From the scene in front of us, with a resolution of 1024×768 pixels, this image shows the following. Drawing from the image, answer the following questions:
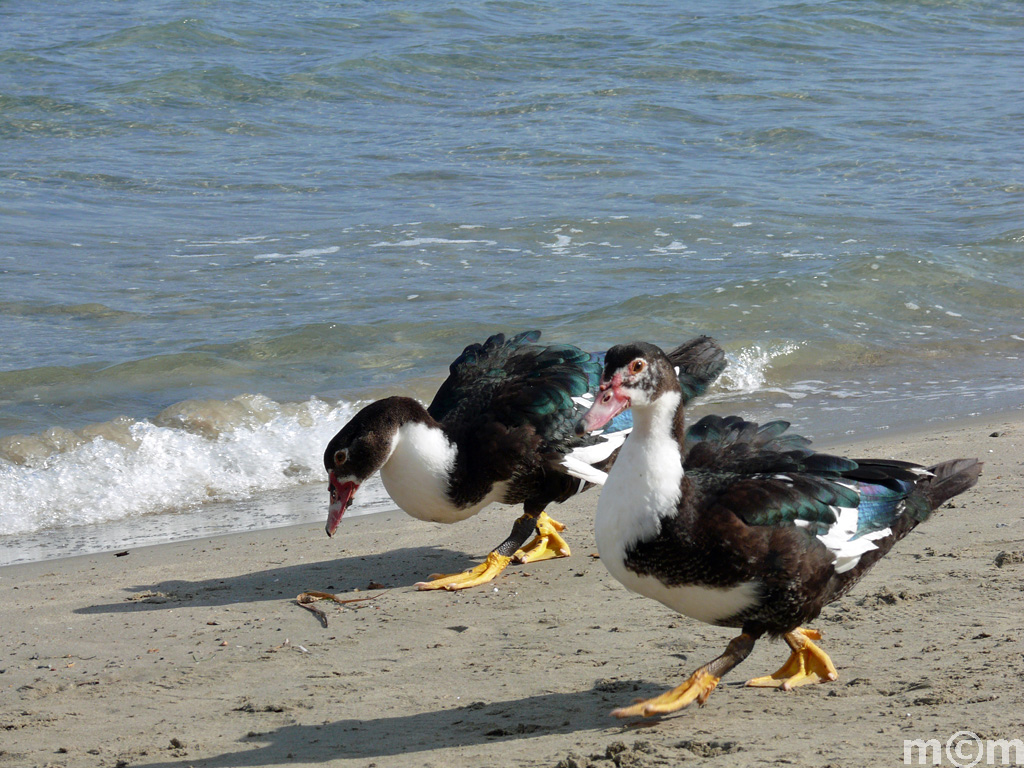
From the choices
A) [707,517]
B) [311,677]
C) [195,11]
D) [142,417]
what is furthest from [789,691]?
[195,11]

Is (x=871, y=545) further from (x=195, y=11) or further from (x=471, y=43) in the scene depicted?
(x=195, y=11)

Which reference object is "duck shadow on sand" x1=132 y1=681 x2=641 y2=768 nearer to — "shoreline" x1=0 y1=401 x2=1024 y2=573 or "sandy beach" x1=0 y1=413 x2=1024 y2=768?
"sandy beach" x1=0 y1=413 x2=1024 y2=768

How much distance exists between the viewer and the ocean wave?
6.76 metres

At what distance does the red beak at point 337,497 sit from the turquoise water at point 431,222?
1374mm

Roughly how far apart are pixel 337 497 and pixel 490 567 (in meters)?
0.78

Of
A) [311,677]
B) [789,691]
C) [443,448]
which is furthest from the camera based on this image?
[443,448]

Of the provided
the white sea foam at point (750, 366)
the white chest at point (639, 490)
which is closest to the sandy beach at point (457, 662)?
the white chest at point (639, 490)

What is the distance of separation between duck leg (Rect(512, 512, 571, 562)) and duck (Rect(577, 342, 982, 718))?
181 cm

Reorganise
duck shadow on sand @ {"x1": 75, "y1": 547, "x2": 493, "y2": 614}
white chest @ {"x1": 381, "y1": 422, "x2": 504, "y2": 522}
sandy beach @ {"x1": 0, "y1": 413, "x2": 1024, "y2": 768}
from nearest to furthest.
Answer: sandy beach @ {"x1": 0, "y1": 413, "x2": 1024, "y2": 768} < white chest @ {"x1": 381, "y1": 422, "x2": 504, "y2": 522} < duck shadow on sand @ {"x1": 75, "y1": 547, "x2": 493, "y2": 614}

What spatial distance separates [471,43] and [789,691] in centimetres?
1632

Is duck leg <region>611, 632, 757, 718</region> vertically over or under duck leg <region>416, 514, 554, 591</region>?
over

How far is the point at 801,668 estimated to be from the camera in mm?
3867

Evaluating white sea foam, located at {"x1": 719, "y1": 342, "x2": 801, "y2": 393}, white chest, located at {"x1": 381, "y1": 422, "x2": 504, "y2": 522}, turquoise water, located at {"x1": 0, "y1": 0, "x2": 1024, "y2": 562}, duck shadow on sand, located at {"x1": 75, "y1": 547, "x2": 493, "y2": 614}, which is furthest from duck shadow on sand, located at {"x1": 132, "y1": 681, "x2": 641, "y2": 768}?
white sea foam, located at {"x1": 719, "y1": 342, "x2": 801, "y2": 393}

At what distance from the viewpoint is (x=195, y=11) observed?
19.4 metres
